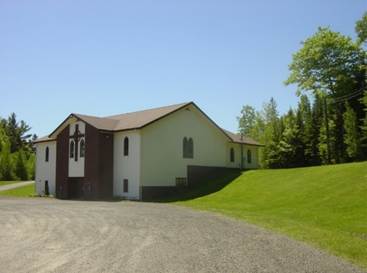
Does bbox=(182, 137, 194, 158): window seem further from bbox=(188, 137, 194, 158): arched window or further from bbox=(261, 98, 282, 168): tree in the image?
bbox=(261, 98, 282, 168): tree

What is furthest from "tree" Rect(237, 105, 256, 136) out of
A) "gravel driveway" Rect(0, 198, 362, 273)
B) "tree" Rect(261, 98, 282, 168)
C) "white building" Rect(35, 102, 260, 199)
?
"gravel driveway" Rect(0, 198, 362, 273)

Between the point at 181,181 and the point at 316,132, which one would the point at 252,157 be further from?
the point at 181,181

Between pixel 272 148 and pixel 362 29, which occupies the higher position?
pixel 362 29

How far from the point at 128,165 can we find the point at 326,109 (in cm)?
2491

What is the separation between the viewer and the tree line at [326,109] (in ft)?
156

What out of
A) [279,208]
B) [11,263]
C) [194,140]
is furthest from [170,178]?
[11,263]

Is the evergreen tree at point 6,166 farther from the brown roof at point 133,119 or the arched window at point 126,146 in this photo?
the arched window at point 126,146

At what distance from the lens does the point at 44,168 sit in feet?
157

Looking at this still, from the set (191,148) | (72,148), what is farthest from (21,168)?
(191,148)

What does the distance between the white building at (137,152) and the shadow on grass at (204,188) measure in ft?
2.40

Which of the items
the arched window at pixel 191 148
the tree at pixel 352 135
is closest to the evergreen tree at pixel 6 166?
the arched window at pixel 191 148

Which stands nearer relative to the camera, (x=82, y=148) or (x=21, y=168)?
(x=82, y=148)

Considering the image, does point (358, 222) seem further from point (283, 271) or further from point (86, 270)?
point (86, 270)

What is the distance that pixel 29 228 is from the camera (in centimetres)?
1585
